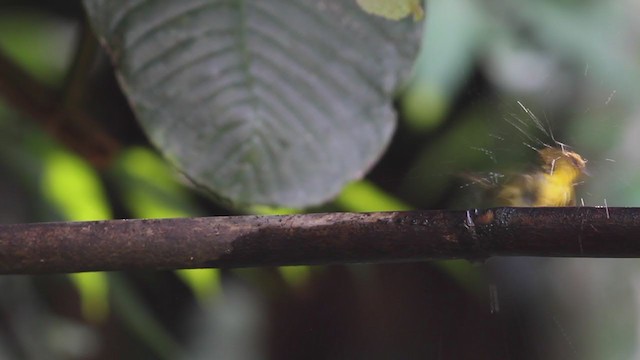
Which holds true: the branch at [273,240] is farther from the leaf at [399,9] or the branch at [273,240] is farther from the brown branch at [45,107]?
the brown branch at [45,107]

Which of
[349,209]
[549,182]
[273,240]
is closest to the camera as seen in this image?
[273,240]

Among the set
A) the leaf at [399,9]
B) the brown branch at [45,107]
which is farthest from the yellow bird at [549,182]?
the brown branch at [45,107]

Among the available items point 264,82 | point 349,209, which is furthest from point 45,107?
point 264,82

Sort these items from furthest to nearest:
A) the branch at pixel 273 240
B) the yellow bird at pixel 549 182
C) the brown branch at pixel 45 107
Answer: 1. the brown branch at pixel 45 107
2. the yellow bird at pixel 549 182
3. the branch at pixel 273 240

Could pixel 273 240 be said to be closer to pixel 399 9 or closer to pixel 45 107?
pixel 399 9

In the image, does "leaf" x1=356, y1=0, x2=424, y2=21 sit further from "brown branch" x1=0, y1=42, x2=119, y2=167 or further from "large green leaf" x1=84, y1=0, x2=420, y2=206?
"brown branch" x1=0, y1=42, x2=119, y2=167
